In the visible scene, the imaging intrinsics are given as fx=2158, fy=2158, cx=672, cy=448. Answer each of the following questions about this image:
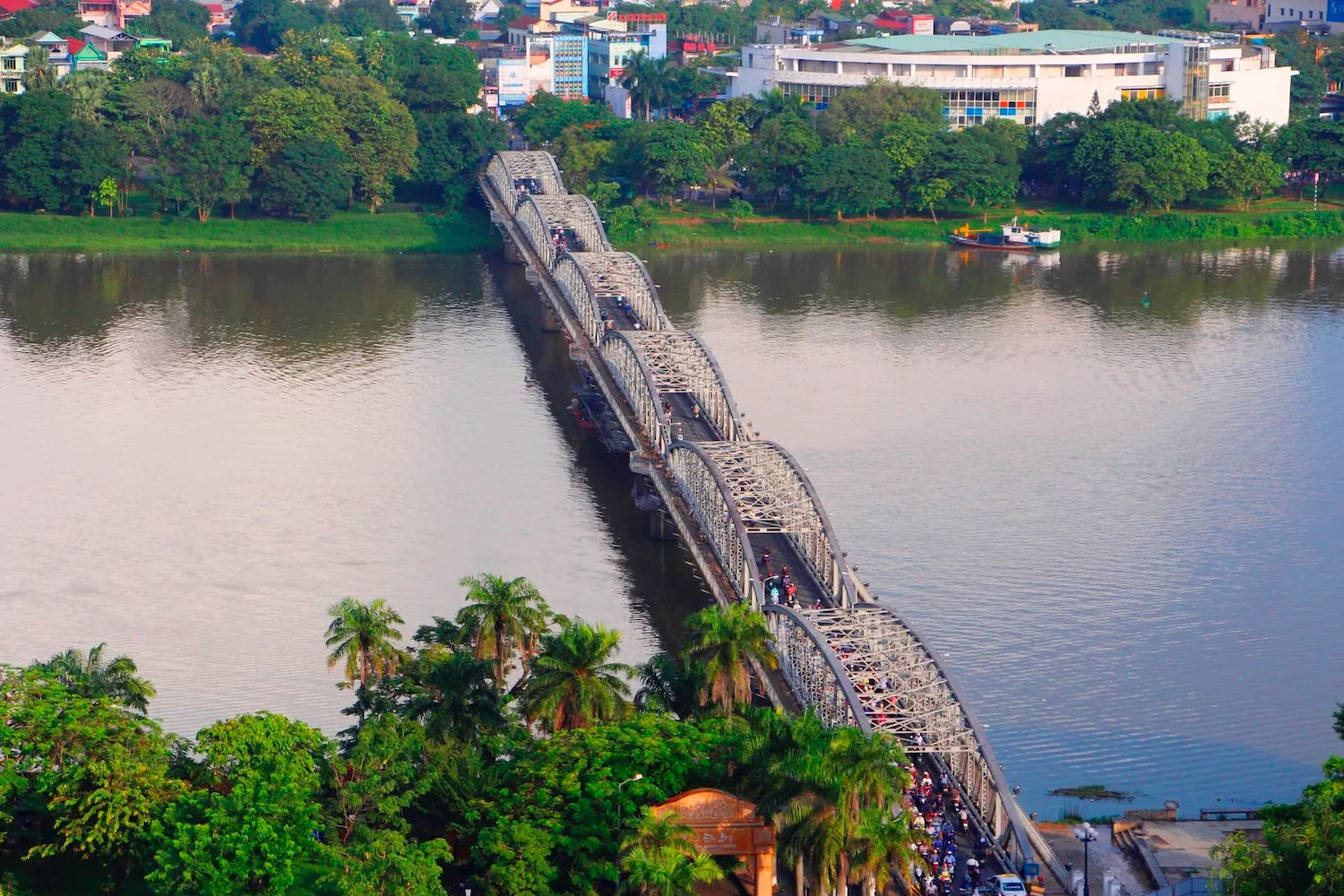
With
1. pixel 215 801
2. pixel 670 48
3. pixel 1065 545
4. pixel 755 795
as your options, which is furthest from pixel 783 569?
pixel 670 48

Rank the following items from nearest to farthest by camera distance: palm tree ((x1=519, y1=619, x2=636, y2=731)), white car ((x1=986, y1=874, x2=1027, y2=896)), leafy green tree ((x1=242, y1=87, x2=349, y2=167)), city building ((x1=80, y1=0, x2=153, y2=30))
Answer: white car ((x1=986, y1=874, x2=1027, y2=896))
palm tree ((x1=519, y1=619, x2=636, y2=731))
leafy green tree ((x1=242, y1=87, x2=349, y2=167))
city building ((x1=80, y1=0, x2=153, y2=30))

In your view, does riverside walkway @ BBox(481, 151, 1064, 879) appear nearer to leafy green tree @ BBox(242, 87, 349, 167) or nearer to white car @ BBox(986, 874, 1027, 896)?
white car @ BBox(986, 874, 1027, 896)

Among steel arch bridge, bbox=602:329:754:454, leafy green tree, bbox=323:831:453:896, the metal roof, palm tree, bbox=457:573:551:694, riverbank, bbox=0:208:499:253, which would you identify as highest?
the metal roof

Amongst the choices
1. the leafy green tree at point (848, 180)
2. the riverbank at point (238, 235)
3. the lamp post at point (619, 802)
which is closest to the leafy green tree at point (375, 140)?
the riverbank at point (238, 235)

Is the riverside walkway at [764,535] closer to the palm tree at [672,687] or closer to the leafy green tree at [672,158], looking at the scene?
the palm tree at [672,687]

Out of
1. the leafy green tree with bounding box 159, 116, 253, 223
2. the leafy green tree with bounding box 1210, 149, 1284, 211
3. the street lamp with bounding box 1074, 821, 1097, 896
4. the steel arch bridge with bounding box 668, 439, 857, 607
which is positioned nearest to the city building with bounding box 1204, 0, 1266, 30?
the leafy green tree with bounding box 1210, 149, 1284, 211

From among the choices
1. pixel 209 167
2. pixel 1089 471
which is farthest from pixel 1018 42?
pixel 1089 471

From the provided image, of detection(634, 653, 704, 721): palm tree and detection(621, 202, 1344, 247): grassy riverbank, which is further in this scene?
detection(621, 202, 1344, 247): grassy riverbank
